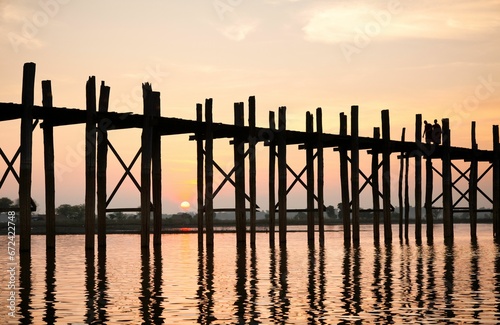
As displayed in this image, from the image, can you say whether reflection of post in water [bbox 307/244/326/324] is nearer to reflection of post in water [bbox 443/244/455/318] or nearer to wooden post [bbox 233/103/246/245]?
reflection of post in water [bbox 443/244/455/318]

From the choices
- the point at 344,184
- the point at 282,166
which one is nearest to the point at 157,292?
the point at 282,166

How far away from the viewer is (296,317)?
13680 mm

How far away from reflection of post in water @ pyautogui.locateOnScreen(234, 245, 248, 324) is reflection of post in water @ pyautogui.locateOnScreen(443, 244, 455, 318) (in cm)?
323

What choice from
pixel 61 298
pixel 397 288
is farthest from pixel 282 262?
pixel 61 298

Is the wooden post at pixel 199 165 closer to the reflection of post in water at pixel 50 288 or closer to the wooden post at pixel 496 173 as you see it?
the reflection of post in water at pixel 50 288

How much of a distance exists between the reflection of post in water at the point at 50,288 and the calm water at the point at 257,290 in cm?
2

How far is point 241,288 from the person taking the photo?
58.2 feet

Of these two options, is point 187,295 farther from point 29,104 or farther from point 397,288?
point 29,104

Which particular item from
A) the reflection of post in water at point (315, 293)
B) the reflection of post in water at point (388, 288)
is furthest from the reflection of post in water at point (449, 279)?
the reflection of post in water at point (315, 293)

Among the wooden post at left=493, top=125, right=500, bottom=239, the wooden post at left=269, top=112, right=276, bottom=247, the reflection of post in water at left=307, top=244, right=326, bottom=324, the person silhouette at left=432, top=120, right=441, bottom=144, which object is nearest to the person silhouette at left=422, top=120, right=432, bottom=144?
the person silhouette at left=432, top=120, right=441, bottom=144

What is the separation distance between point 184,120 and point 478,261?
34.0 ft

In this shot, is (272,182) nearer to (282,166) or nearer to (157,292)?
(282,166)

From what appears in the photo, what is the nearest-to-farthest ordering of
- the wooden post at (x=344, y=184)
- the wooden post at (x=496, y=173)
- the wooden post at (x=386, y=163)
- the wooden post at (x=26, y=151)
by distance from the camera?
the wooden post at (x=26, y=151)
the wooden post at (x=344, y=184)
the wooden post at (x=386, y=163)
the wooden post at (x=496, y=173)

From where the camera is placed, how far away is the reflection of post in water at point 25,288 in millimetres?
13695
